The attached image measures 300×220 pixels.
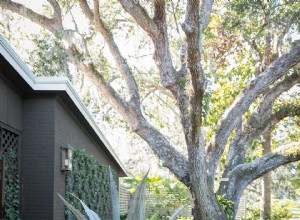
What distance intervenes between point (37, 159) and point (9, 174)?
24.6 inches

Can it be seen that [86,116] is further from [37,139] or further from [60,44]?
[60,44]

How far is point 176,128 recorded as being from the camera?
17.6m

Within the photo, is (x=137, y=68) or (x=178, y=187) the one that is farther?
(x=178, y=187)

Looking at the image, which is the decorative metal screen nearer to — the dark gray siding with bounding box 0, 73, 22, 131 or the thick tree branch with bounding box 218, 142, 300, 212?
the dark gray siding with bounding box 0, 73, 22, 131

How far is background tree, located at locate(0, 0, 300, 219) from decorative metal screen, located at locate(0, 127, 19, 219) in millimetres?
2816

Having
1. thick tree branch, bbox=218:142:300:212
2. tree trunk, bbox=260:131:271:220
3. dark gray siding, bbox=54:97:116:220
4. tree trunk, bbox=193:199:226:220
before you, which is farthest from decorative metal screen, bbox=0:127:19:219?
tree trunk, bbox=260:131:271:220

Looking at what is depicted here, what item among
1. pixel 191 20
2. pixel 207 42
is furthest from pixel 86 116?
pixel 207 42

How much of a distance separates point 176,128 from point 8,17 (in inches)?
272

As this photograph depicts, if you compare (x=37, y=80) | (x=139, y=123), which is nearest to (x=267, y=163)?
(x=139, y=123)

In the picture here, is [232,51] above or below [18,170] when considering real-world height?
above

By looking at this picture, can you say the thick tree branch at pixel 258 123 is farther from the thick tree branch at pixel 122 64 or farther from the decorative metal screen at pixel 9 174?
the decorative metal screen at pixel 9 174

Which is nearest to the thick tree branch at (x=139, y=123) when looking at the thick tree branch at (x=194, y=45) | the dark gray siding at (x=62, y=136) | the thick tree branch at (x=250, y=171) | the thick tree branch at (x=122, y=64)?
the thick tree branch at (x=122, y=64)

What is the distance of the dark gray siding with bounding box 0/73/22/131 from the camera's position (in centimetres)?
696

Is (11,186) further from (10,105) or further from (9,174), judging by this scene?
(10,105)
